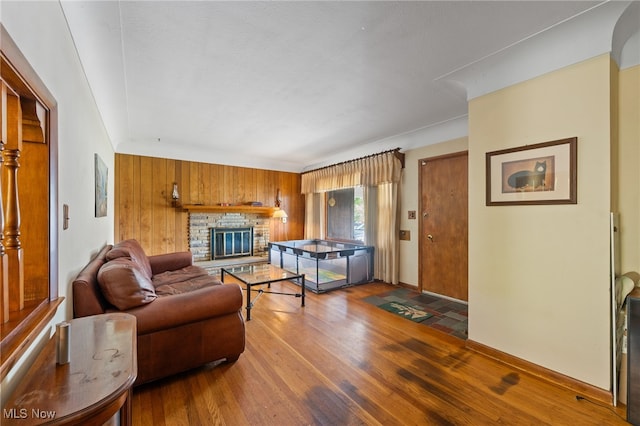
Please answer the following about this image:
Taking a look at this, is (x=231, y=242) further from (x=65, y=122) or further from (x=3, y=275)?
(x=3, y=275)

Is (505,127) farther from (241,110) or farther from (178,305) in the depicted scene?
(178,305)

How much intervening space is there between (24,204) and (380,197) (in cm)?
421

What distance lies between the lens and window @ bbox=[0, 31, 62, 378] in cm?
97

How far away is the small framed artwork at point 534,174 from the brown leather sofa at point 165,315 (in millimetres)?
2380

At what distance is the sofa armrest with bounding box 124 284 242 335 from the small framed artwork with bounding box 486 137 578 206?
2350 millimetres

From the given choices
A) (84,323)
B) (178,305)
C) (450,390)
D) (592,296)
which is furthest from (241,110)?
(592,296)

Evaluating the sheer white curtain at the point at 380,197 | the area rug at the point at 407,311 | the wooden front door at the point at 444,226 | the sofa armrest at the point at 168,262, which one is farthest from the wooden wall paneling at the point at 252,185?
the area rug at the point at 407,311

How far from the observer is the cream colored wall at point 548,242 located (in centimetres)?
182

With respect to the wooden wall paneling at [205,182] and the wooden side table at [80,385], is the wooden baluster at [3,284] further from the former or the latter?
the wooden wall paneling at [205,182]

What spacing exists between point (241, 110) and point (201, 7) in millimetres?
1615

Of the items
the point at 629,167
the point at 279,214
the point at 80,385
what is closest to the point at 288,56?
the point at 80,385

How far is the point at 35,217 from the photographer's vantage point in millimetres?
1208

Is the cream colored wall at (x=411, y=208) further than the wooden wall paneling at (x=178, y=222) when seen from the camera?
No

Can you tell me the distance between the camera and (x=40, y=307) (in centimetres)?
120
